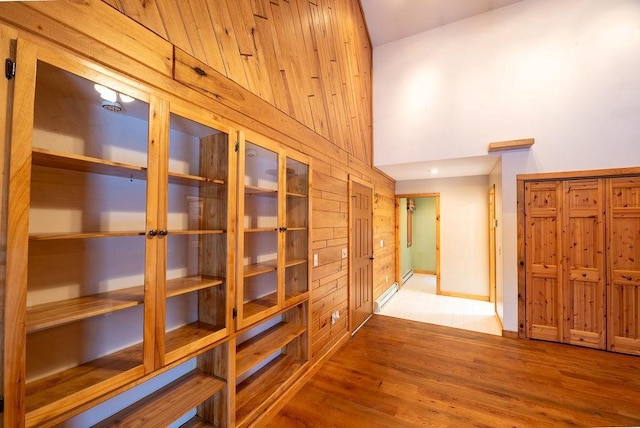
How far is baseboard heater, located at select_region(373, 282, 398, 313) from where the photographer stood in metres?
4.42

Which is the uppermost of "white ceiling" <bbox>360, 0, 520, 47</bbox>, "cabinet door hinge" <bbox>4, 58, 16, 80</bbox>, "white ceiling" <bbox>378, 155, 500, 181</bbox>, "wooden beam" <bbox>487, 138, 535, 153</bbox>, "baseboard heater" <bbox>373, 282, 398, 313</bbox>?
"white ceiling" <bbox>360, 0, 520, 47</bbox>

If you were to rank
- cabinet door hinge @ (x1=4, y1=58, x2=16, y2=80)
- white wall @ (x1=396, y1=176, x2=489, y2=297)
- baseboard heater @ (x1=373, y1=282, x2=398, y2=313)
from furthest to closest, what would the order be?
white wall @ (x1=396, y1=176, x2=489, y2=297)
baseboard heater @ (x1=373, y1=282, x2=398, y2=313)
cabinet door hinge @ (x1=4, y1=58, x2=16, y2=80)

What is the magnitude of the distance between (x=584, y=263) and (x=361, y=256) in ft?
9.27

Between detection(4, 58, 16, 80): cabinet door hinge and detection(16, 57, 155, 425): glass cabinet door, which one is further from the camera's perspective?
detection(16, 57, 155, 425): glass cabinet door

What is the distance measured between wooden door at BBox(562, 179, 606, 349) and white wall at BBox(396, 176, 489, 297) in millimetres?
1741

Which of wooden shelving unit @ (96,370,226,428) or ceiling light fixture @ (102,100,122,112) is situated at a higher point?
ceiling light fixture @ (102,100,122,112)

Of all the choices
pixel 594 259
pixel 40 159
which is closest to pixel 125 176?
pixel 40 159

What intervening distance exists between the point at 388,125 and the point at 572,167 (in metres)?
2.52

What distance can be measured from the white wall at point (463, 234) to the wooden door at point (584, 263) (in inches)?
68.5

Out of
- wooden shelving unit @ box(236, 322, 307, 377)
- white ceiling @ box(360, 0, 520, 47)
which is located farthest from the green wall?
wooden shelving unit @ box(236, 322, 307, 377)

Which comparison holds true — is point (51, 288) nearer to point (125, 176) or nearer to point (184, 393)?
point (125, 176)

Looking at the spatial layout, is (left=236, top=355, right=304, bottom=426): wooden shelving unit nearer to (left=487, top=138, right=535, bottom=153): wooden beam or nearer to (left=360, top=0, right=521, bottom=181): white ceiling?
(left=360, top=0, right=521, bottom=181): white ceiling

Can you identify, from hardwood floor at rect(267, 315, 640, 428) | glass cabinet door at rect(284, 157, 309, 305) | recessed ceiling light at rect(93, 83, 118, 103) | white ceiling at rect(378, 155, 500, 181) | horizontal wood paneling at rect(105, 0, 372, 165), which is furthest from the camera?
white ceiling at rect(378, 155, 500, 181)

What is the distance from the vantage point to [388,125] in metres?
4.30
